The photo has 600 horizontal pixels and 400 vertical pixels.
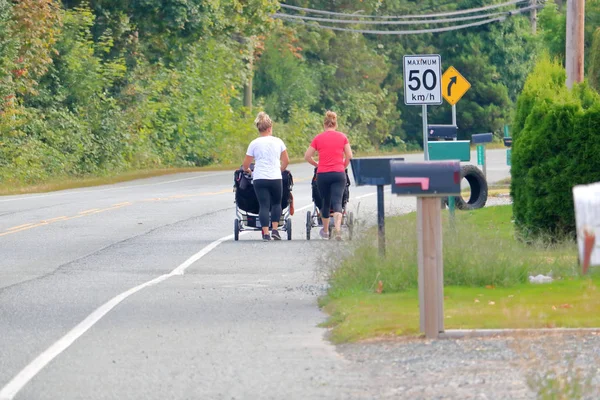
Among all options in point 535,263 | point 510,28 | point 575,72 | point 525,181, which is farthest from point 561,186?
point 510,28

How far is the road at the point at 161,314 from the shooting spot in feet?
28.4

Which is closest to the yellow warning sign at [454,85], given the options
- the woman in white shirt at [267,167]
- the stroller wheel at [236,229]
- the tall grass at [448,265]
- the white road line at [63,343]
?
the stroller wheel at [236,229]

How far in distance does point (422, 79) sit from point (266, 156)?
386 centimetres

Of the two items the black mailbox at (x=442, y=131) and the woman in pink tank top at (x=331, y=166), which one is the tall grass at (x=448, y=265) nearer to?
the woman in pink tank top at (x=331, y=166)

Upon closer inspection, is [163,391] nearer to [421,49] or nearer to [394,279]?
[394,279]

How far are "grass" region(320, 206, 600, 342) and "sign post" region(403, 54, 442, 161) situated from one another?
6.24 meters

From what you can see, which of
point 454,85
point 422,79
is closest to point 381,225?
point 422,79

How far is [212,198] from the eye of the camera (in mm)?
30250

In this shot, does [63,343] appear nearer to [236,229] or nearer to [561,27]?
[236,229]

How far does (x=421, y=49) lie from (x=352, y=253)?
64.2 metres

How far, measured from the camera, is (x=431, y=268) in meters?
9.80

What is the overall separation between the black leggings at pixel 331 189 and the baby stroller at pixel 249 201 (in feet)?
2.67

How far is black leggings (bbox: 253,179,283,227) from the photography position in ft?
61.3

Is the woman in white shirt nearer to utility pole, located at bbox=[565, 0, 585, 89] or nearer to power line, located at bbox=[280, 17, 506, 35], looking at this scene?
utility pole, located at bbox=[565, 0, 585, 89]
